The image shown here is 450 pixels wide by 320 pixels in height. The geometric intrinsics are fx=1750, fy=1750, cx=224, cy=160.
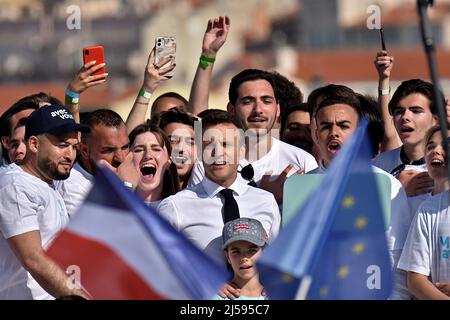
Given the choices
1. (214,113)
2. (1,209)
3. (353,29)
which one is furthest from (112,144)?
(353,29)

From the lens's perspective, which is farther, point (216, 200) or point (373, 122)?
point (373, 122)

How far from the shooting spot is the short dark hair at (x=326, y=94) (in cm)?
1064

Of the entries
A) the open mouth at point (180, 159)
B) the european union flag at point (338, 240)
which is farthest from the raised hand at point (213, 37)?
the european union flag at point (338, 240)

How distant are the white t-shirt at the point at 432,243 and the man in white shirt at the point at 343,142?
0.46ft

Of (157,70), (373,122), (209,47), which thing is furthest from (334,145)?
(209,47)

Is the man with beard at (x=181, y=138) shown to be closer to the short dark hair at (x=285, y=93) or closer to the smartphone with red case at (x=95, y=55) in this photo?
the smartphone with red case at (x=95, y=55)

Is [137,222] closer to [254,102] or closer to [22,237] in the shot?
[22,237]

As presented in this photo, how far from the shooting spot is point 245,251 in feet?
32.1

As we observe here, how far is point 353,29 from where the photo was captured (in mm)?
110938

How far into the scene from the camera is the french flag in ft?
25.0

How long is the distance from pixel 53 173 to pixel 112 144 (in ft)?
5.01

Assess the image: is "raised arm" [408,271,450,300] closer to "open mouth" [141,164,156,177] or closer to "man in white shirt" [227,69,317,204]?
"man in white shirt" [227,69,317,204]

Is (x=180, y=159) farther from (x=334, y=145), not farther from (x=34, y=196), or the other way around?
(x=34, y=196)

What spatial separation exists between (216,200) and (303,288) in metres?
2.58
